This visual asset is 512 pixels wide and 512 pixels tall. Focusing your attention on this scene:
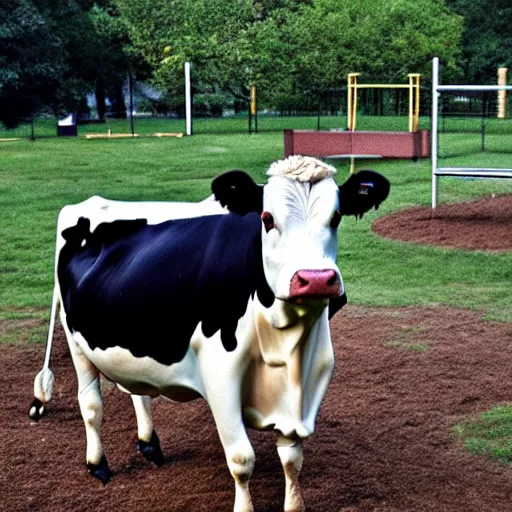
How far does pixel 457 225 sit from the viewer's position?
13.8m

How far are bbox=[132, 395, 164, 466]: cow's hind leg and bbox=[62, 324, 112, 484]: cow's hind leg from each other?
334 millimetres

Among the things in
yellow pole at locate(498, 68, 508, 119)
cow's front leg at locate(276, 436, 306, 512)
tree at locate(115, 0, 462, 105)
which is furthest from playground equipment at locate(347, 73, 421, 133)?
cow's front leg at locate(276, 436, 306, 512)

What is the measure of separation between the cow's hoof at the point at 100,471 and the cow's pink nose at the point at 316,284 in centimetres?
207

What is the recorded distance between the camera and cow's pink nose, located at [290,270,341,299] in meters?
3.69

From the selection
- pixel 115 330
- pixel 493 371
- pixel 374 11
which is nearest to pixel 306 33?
pixel 374 11

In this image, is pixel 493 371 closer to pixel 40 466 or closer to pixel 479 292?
pixel 479 292

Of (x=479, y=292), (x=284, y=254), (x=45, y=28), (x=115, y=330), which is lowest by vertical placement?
(x=479, y=292)

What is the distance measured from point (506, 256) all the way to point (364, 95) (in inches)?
1113

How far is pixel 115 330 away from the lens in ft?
15.6

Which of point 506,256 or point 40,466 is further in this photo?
point 506,256

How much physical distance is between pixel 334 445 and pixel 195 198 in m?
11.0

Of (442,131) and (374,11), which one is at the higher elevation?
(374,11)

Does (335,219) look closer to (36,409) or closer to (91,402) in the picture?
Result: (91,402)

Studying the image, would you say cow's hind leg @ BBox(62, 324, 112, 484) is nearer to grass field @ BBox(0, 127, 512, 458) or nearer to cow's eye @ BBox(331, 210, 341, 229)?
cow's eye @ BBox(331, 210, 341, 229)
